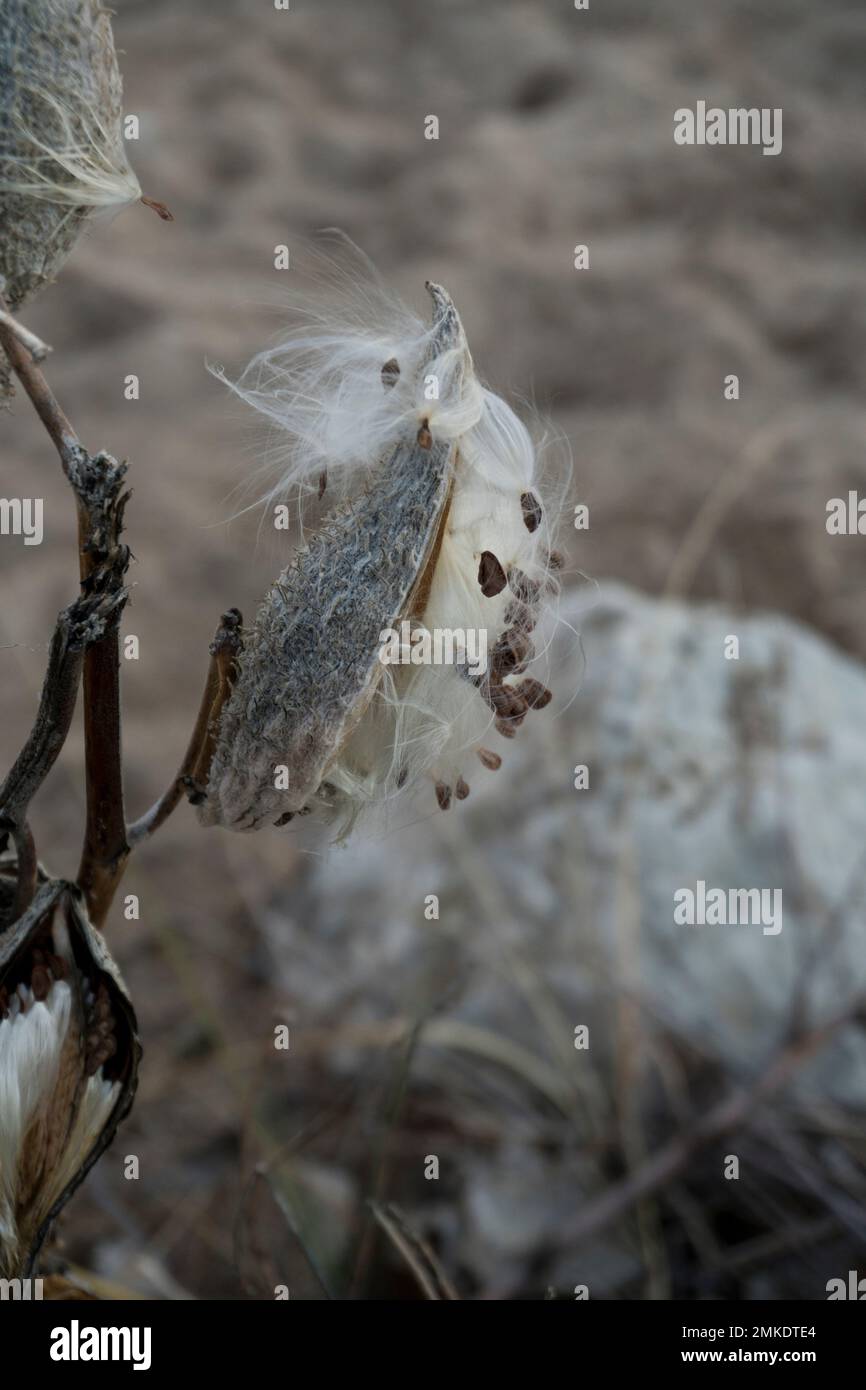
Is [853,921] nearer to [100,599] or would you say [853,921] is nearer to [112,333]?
[100,599]

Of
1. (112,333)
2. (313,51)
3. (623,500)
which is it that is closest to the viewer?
(623,500)

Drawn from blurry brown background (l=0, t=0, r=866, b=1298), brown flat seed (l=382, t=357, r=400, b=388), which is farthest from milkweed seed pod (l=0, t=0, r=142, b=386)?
blurry brown background (l=0, t=0, r=866, b=1298)

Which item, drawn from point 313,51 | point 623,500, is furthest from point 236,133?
point 623,500

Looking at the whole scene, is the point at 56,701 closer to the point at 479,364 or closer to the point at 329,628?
the point at 329,628

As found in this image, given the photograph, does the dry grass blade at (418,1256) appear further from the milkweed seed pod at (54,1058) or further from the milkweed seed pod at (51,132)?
the milkweed seed pod at (51,132)

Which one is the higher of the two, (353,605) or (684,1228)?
(353,605)

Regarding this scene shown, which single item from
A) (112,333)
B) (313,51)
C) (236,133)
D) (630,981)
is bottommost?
(630,981)

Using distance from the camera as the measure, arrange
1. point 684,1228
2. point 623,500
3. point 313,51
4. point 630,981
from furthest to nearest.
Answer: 1. point 313,51
2. point 623,500
3. point 630,981
4. point 684,1228
